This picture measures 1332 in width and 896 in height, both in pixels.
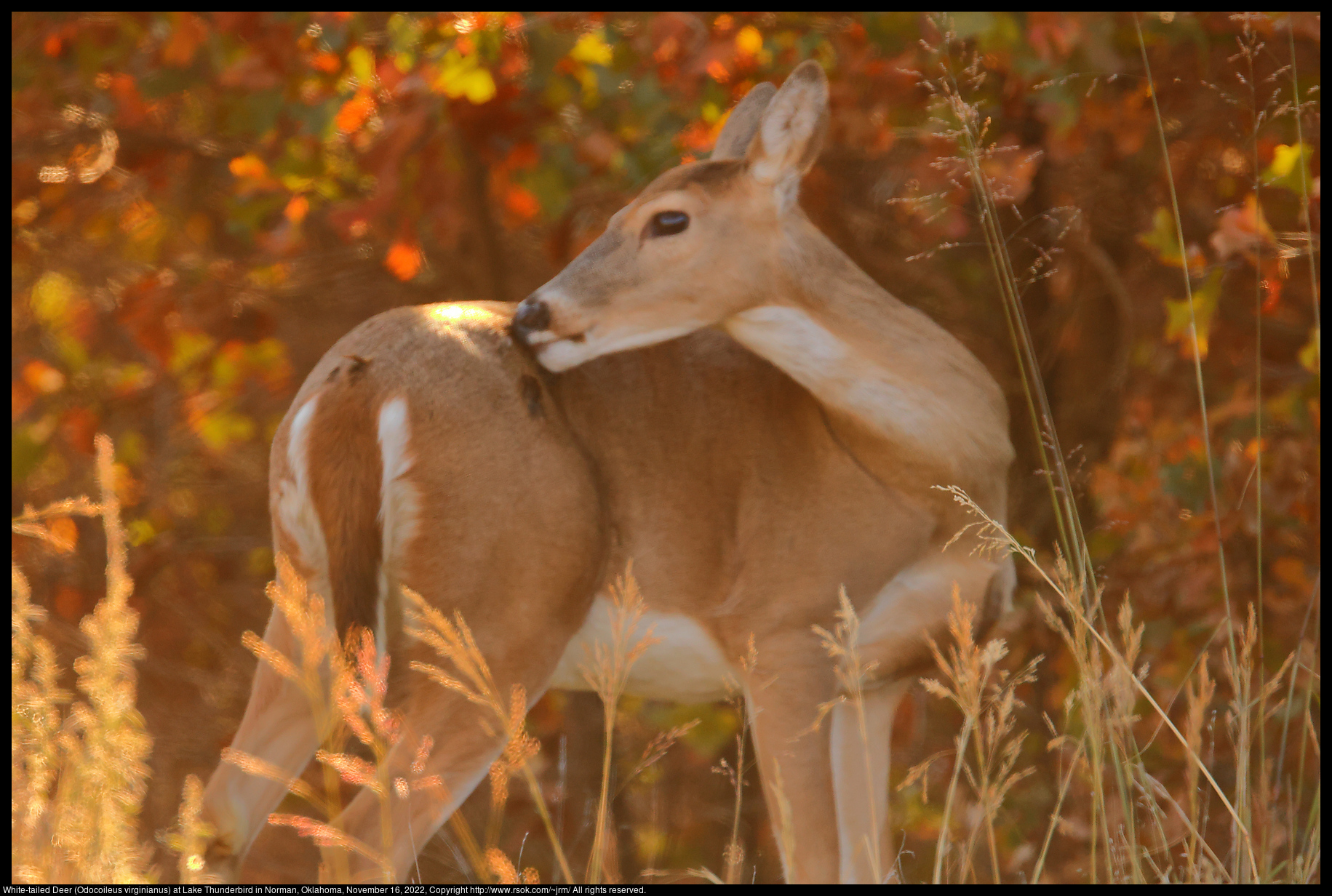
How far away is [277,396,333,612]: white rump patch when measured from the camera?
9.34 feet

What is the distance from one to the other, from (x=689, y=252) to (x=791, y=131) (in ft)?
1.30

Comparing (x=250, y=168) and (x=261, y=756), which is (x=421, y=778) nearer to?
(x=261, y=756)

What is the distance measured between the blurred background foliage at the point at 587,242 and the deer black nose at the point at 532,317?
0.62 metres

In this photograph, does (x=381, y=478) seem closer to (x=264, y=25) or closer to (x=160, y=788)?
(x=264, y=25)

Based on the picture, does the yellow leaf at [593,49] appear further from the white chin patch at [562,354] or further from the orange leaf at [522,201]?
the white chin patch at [562,354]

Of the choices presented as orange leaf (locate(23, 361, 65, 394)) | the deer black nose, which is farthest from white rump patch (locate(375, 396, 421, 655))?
orange leaf (locate(23, 361, 65, 394))

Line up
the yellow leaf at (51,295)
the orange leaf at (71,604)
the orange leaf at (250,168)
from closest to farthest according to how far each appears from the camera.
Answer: the orange leaf at (250,168), the yellow leaf at (51,295), the orange leaf at (71,604)

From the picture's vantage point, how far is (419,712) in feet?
9.07

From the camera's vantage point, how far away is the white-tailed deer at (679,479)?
2.79 metres

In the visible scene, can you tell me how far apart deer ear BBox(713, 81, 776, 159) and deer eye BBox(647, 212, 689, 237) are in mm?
325

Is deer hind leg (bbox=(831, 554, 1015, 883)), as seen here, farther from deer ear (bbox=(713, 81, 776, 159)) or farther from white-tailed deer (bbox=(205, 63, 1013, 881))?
deer ear (bbox=(713, 81, 776, 159))

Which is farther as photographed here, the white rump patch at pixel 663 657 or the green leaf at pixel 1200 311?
the green leaf at pixel 1200 311

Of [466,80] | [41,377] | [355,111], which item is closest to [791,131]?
[466,80]

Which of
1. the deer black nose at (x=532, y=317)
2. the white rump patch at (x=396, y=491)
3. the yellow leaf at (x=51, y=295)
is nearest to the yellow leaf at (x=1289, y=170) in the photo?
the deer black nose at (x=532, y=317)
